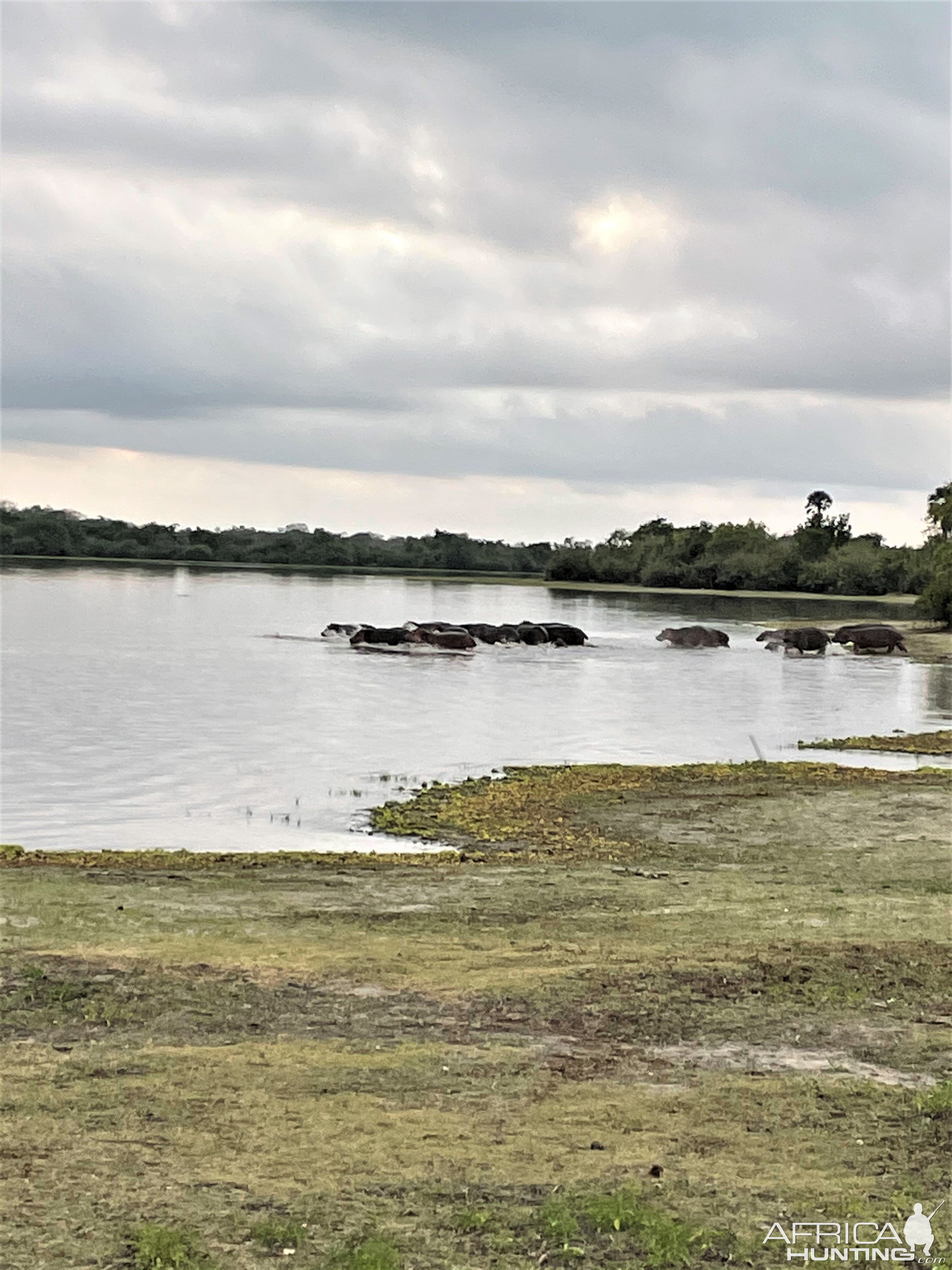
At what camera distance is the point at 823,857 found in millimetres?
14672

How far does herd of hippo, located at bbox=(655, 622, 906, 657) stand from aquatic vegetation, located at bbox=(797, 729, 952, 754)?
83.1 feet

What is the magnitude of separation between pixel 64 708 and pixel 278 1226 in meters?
24.9

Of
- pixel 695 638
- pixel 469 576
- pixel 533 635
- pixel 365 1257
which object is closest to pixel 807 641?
pixel 695 638

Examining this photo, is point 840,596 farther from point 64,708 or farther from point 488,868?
point 488,868

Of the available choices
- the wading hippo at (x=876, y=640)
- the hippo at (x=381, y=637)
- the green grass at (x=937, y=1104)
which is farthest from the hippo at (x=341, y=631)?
the green grass at (x=937, y=1104)

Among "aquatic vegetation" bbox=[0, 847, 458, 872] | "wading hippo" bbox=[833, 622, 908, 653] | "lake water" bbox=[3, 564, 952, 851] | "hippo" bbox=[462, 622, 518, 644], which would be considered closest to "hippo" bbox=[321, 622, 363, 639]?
"lake water" bbox=[3, 564, 952, 851]

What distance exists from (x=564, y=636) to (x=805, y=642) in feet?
27.3

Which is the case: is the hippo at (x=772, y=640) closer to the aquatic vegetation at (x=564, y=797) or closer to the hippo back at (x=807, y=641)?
the hippo back at (x=807, y=641)

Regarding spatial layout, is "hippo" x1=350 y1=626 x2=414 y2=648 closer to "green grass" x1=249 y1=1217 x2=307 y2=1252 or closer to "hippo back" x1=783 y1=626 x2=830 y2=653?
"hippo back" x1=783 y1=626 x2=830 y2=653

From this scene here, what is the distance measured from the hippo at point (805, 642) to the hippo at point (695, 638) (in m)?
2.85

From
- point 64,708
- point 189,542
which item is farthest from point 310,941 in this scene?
point 189,542

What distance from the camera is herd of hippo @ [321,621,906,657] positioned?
49.6m

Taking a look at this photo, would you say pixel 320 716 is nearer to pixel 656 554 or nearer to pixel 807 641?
pixel 807 641

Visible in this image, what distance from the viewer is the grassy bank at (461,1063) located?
5586 mm
